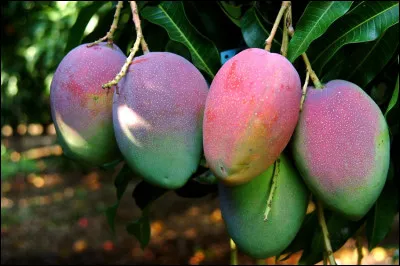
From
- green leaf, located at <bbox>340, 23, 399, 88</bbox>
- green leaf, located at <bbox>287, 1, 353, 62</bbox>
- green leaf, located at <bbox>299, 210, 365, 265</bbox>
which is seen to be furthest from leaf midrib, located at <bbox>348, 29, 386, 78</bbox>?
green leaf, located at <bbox>299, 210, 365, 265</bbox>

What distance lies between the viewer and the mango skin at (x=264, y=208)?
682mm

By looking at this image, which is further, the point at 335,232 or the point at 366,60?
the point at 335,232

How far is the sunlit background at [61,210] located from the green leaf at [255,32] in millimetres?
1131

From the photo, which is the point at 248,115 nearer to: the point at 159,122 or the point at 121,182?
Result: the point at 159,122

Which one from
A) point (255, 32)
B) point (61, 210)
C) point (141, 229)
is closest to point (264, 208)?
point (255, 32)

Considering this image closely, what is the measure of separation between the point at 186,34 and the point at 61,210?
2673 mm

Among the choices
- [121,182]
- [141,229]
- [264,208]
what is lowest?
[141,229]

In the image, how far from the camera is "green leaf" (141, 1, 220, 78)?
83 centimetres

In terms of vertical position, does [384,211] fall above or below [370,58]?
below

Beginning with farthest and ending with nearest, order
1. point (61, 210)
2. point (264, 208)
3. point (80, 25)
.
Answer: point (61, 210)
point (80, 25)
point (264, 208)

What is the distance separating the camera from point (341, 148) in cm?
63

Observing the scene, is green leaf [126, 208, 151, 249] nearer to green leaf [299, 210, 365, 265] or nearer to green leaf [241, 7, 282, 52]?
green leaf [299, 210, 365, 265]

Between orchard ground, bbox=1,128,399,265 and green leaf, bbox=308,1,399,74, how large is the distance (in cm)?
139

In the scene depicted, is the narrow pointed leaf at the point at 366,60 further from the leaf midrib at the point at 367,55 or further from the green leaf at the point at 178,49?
the green leaf at the point at 178,49
